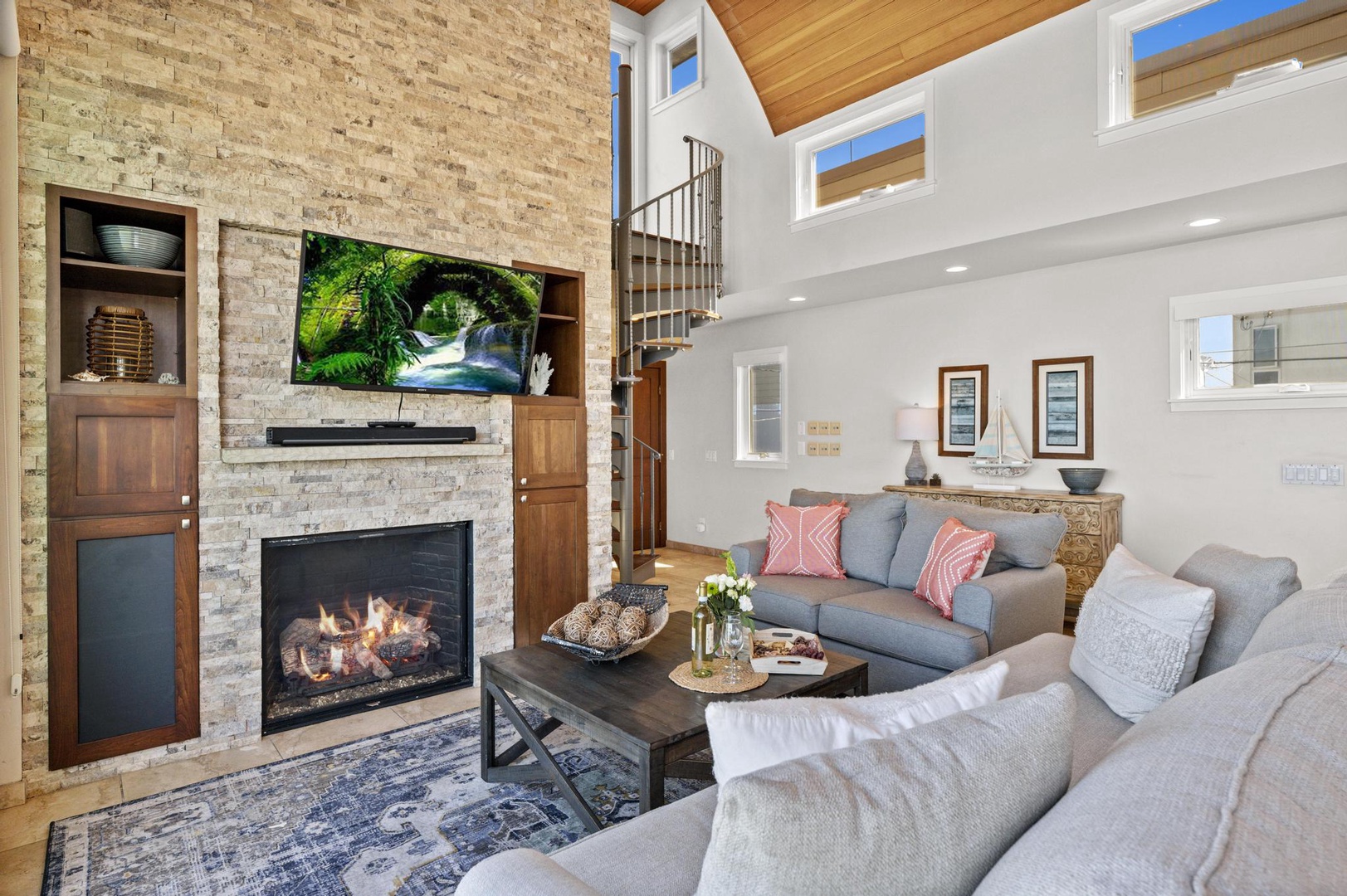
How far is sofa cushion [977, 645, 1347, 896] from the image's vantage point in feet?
2.03

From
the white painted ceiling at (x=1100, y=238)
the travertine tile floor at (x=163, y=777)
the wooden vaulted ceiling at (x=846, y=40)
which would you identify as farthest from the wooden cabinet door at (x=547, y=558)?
the wooden vaulted ceiling at (x=846, y=40)

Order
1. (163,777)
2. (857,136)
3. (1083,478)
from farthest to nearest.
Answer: (857,136) < (1083,478) < (163,777)

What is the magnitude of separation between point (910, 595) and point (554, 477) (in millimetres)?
1982

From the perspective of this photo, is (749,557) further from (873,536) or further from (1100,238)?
(1100,238)

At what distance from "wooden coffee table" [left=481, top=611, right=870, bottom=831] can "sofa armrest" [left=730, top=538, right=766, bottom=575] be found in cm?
127

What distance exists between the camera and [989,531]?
3.46m

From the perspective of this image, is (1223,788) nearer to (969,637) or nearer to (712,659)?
(712,659)

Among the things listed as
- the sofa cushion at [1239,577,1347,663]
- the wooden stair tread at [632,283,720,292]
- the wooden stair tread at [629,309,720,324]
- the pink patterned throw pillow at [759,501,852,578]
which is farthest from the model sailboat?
the sofa cushion at [1239,577,1347,663]

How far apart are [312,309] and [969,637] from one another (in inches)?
123

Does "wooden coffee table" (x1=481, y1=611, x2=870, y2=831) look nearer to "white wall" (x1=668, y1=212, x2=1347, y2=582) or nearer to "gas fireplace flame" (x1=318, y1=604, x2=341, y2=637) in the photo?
"gas fireplace flame" (x1=318, y1=604, x2=341, y2=637)

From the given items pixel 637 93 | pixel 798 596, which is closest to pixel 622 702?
pixel 798 596

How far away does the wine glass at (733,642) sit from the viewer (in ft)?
7.68

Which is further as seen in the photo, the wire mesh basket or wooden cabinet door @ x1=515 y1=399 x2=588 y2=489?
wooden cabinet door @ x1=515 y1=399 x2=588 y2=489

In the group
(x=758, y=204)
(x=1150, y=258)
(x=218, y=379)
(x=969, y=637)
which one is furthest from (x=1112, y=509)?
(x=218, y=379)
